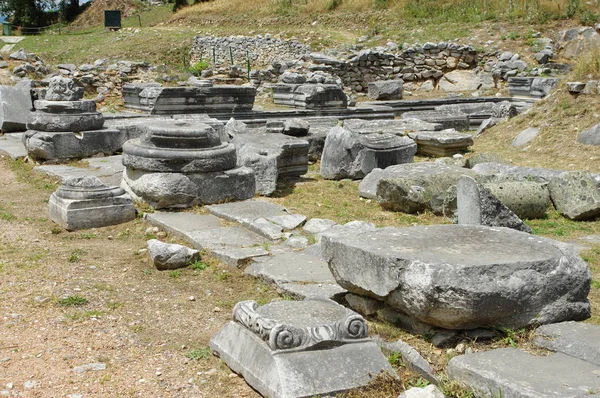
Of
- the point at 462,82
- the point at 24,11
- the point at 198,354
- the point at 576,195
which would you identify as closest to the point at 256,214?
the point at 198,354

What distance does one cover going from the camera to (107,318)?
179 inches

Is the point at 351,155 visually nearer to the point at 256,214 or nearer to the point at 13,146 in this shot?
the point at 256,214

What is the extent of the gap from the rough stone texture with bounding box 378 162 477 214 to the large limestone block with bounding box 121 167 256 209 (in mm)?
Result: 1617

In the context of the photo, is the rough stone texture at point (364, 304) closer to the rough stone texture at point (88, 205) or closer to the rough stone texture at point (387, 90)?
the rough stone texture at point (88, 205)

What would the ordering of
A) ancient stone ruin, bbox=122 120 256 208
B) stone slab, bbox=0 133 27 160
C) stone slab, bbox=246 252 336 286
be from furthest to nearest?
stone slab, bbox=0 133 27 160 < ancient stone ruin, bbox=122 120 256 208 < stone slab, bbox=246 252 336 286

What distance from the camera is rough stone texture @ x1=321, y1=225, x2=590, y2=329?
11.8 feet

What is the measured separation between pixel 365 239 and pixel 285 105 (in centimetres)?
1272

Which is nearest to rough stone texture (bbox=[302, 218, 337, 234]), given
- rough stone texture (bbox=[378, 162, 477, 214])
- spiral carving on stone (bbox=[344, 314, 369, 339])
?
rough stone texture (bbox=[378, 162, 477, 214])

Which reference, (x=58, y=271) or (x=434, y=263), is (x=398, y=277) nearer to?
(x=434, y=263)

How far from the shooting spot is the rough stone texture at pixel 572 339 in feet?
11.4

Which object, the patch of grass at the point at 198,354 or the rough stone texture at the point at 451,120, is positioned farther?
the rough stone texture at the point at 451,120

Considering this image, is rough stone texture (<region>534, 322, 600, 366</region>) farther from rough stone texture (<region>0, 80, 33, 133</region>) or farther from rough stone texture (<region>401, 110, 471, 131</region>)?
rough stone texture (<region>0, 80, 33, 133</region>)

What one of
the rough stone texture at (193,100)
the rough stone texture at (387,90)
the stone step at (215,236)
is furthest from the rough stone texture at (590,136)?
the rough stone texture at (387,90)

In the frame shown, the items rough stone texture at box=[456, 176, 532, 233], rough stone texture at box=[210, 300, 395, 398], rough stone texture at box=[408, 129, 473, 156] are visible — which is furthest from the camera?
rough stone texture at box=[408, 129, 473, 156]
